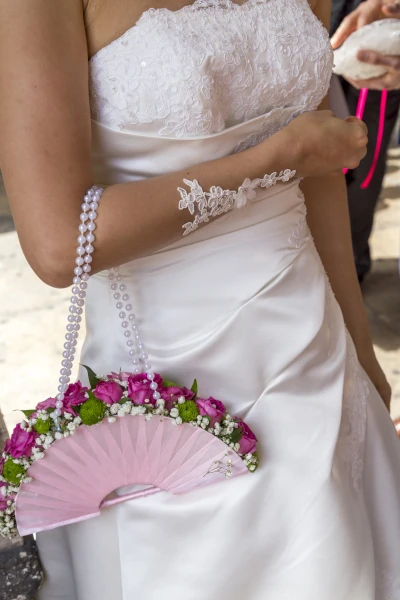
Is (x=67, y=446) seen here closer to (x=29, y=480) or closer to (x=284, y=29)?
(x=29, y=480)

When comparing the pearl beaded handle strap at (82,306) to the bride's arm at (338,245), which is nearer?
the pearl beaded handle strap at (82,306)

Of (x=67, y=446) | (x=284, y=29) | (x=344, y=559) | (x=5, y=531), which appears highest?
(x=284, y=29)

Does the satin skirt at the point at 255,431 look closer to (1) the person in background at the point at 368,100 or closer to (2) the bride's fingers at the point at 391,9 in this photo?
(1) the person in background at the point at 368,100

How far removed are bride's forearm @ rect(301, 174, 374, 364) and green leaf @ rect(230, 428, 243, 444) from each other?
528mm

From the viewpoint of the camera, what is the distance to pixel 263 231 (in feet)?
4.01

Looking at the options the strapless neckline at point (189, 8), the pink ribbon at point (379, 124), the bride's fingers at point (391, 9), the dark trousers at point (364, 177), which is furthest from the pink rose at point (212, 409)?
the dark trousers at point (364, 177)

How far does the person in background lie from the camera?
2271 mm

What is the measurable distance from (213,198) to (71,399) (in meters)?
0.33

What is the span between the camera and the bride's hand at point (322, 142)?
1.12 m

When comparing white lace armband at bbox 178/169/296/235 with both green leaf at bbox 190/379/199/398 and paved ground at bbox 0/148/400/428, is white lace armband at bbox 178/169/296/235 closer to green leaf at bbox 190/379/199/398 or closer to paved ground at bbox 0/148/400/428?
green leaf at bbox 190/379/199/398

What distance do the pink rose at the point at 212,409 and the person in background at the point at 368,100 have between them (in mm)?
1437

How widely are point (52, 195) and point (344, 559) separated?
70cm

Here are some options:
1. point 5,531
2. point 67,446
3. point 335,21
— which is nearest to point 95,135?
point 67,446

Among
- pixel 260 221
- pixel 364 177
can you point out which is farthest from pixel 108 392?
pixel 364 177
